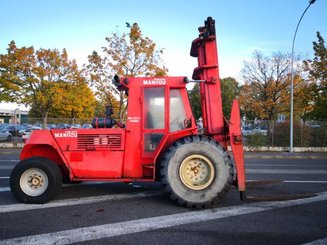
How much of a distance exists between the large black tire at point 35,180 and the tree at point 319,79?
27.3 m

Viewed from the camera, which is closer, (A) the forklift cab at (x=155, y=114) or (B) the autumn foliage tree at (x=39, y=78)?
(A) the forklift cab at (x=155, y=114)

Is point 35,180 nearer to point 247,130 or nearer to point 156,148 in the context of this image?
point 156,148

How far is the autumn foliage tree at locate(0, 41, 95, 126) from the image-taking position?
93.6ft

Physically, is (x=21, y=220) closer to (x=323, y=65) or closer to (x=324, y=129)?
(x=324, y=129)

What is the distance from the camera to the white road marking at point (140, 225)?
4.62 meters

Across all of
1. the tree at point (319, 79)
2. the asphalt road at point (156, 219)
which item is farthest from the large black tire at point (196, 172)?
the tree at point (319, 79)

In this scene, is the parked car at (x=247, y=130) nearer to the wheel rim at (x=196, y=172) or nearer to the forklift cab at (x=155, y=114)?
the forklift cab at (x=155, y=114)

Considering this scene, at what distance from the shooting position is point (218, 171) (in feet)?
20.9

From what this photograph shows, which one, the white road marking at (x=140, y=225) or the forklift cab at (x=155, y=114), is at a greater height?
the forklift cab at (x=155, y=114)

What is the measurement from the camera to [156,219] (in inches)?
220

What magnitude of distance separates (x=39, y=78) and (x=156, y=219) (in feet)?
86.5

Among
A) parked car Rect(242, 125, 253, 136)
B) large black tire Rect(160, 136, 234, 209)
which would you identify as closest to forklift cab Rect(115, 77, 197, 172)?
large black tire Rect(160, 136, 234, 209)

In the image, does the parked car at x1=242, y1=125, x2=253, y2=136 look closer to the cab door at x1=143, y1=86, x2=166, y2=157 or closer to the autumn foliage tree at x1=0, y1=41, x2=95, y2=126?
the autumn foliage tree at x1=0, y1=41, x2=95, y2=126

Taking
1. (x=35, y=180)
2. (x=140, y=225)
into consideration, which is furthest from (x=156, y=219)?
(x=35, y=180)
